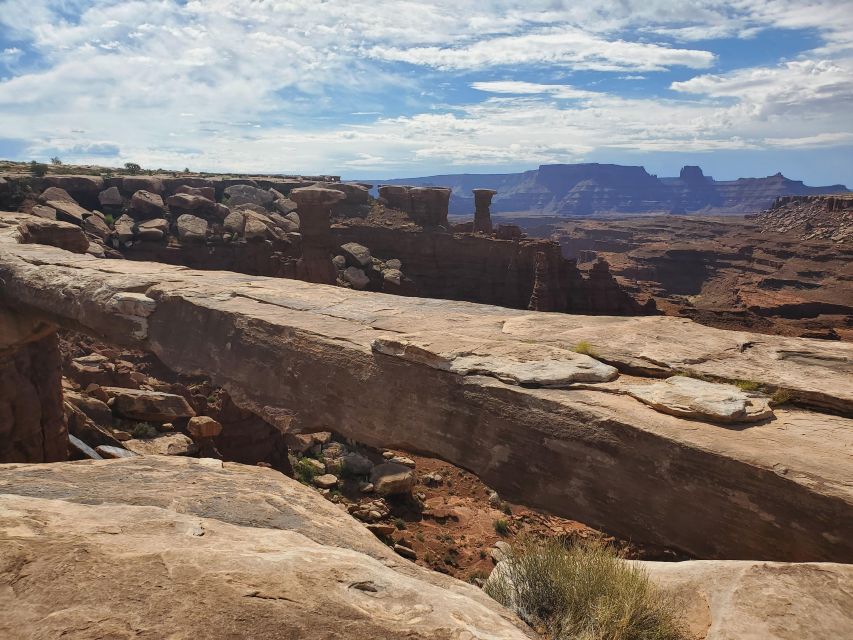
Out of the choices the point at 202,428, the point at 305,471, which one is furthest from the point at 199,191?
the point at 305,471

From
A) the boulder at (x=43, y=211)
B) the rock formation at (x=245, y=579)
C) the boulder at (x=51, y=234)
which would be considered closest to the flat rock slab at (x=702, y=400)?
the rock formation at (x=245, y=579)

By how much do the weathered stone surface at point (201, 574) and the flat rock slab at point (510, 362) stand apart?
124cm

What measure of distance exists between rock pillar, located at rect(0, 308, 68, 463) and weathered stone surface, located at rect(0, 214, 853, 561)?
1.40 metres

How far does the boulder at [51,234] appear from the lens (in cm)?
839

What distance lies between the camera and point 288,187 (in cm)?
3600

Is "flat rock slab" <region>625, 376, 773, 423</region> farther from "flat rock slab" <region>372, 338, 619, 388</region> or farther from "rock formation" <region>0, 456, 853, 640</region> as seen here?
"rock formation" <region>0, 456, 853, 640</region>

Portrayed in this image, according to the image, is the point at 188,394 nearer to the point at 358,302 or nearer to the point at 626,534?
the point at 358,302


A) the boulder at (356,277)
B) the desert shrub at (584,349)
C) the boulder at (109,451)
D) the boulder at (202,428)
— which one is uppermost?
the desert shrub at (584,349)

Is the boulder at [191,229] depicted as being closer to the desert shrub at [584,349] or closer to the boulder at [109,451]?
the boulder at [109,451]

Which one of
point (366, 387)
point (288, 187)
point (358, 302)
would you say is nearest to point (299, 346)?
point (366, 387)

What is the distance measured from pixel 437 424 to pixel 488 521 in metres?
8.23

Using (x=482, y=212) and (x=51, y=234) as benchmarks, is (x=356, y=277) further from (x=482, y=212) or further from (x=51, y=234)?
(x=51, y=234)

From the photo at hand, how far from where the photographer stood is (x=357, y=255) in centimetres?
2825

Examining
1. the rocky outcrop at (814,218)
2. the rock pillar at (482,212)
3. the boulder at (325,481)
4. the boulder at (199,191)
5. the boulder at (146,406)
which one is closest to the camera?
the boulder at (146,406)
